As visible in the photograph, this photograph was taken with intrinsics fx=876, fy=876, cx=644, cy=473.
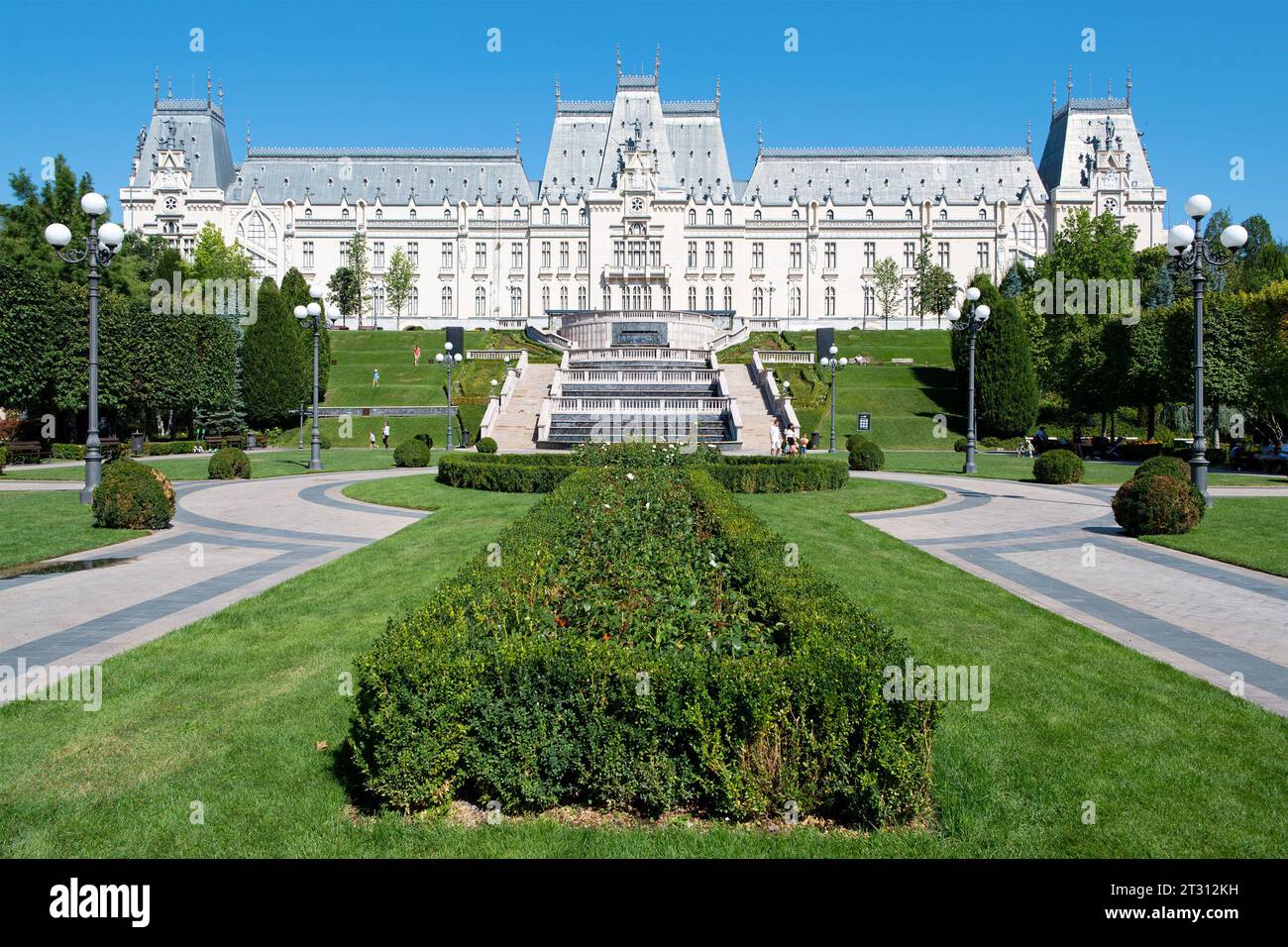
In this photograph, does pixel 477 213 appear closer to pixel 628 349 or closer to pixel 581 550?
pixel 628 349

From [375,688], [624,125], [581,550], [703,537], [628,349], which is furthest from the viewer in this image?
[624,125]

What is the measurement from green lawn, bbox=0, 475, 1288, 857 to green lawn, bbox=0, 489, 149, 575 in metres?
6.46

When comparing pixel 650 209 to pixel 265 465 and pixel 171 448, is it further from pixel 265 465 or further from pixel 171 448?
pixel 265 465

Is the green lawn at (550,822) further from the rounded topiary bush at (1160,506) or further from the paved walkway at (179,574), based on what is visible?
the rounded topiary bush at (1160,506)

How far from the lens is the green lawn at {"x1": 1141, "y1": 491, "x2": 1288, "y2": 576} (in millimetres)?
13852

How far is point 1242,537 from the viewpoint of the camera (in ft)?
52.2

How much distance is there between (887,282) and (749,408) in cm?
5645

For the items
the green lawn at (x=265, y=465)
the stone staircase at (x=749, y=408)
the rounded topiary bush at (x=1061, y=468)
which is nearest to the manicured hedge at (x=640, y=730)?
the rounded topiary bush at (x=1061, y=468)

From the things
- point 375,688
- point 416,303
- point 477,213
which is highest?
point 477,213

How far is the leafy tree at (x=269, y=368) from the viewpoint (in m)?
51.0

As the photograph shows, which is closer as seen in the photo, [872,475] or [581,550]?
[581,550]
